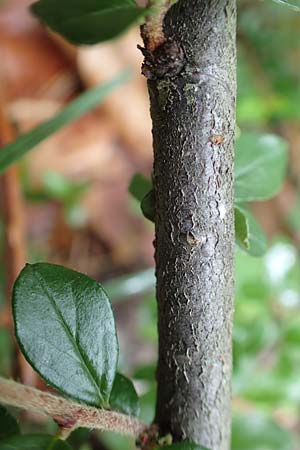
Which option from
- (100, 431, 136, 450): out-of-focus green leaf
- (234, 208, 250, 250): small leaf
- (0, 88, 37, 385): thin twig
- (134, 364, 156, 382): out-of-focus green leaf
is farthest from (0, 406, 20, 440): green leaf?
(100, 431, 136, 450): out-of-focus green leaf

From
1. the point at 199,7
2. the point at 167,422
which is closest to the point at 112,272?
the point at 167,422

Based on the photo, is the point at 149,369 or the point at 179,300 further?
the point at 149,369

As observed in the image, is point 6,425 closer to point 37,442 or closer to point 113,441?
point 37,442

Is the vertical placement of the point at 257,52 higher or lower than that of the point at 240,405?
higher

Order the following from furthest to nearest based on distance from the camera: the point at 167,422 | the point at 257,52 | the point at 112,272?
the point at 257,52 → the point at 112,272 → the point at 167,422

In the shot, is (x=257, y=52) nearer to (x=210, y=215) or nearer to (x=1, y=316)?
(x=1, y=316)
